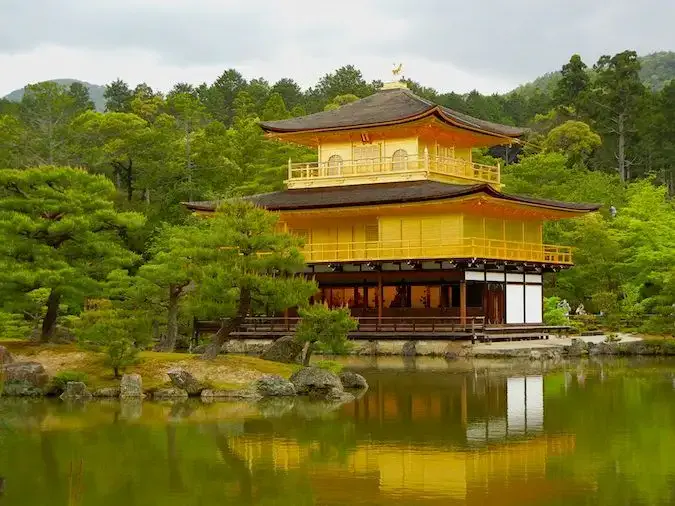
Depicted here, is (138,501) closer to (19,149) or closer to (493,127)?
(493,127)

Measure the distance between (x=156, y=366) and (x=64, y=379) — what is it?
2.16m

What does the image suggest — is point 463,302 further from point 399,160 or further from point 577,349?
point 399,160

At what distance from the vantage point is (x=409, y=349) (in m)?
38.2

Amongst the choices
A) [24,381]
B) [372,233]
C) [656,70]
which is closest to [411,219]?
[372,233]

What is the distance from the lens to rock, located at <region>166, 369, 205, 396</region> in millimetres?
23203

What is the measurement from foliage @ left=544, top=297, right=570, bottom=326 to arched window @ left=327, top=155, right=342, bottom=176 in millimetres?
11050

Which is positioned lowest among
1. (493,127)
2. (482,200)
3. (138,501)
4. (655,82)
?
(138,501)

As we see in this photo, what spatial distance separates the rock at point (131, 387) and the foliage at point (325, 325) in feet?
13.3

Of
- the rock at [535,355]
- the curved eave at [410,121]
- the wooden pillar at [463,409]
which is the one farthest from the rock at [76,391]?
the curved eave at [410,121]

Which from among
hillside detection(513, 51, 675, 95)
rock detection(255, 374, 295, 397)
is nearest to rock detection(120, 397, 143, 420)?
rock detection(255, 374, 295, 397)

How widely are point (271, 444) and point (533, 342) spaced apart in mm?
25316

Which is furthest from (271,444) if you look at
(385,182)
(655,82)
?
(655,82)

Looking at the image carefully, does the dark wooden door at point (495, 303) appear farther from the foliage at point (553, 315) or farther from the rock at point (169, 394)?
the rock at point (169, 394)

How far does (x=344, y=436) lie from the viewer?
17.3m
